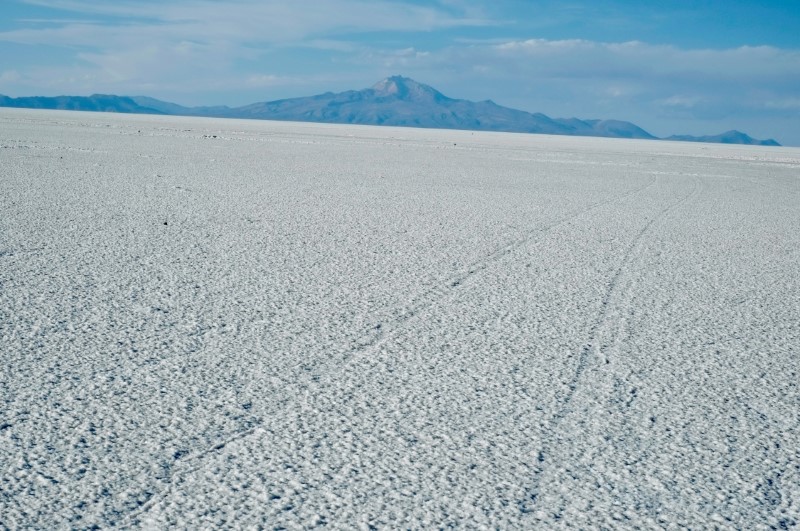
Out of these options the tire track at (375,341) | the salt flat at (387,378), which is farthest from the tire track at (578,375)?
the tire track at (375,341)

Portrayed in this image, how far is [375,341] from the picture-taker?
11.8 ft

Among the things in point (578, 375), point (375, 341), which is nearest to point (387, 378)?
point (375, 341)

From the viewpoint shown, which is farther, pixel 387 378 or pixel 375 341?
pixel 375 341

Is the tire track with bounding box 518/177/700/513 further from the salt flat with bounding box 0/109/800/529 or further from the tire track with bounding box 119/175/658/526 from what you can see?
the tire track with bounding box 119/175/658/526

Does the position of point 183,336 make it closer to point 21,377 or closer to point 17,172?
point 21,377

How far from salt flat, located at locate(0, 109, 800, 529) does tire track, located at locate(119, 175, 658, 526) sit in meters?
0.01

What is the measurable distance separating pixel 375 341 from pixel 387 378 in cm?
52

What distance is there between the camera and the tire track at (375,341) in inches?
84.2

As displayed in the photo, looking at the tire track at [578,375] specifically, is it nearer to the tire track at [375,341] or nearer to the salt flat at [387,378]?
the salt flat at [387,378]

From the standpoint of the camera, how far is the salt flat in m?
2.14

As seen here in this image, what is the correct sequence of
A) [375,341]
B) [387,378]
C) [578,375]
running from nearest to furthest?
[387,378]
[578,375]
[375,341]

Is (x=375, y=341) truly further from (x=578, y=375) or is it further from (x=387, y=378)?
(x=578, y=375)

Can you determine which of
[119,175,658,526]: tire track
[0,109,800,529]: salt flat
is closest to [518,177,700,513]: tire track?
[0,109,800,529]: salt flat

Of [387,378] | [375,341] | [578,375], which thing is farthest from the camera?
[375,341]
